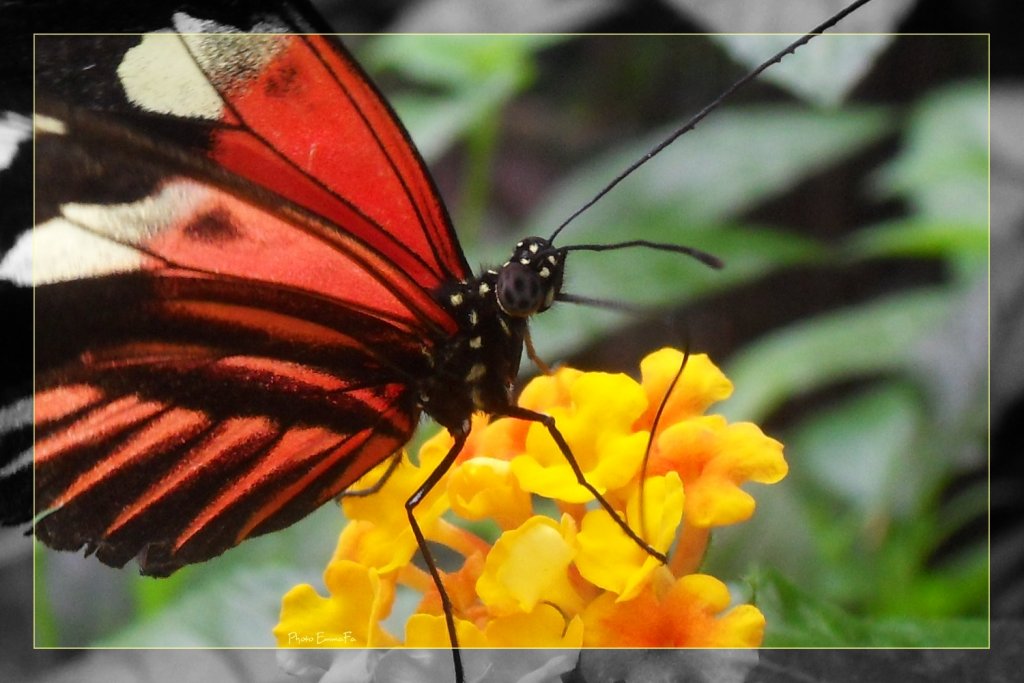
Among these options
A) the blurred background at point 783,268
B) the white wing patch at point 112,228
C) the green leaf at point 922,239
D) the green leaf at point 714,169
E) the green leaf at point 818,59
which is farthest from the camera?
the green leaf at point 714,169

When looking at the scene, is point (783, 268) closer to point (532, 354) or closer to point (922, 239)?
point (922, 239)

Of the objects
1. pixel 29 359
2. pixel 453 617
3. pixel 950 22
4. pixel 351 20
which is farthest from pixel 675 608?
pixel 351 20

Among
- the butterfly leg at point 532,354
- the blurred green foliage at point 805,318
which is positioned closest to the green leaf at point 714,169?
the blurred green foliage at point 805,318

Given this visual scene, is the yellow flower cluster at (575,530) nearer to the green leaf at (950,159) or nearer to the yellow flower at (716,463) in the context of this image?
the yellow flower at (716,463)

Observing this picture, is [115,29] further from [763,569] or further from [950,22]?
[950,22]

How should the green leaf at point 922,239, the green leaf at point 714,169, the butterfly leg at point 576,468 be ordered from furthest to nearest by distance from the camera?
the green leaf at point 714,169 < the green leaf at point 922,239 < the butterfly leg at point 576,468

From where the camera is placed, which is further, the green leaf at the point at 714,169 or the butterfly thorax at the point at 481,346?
the green leaf at the point at 714,169
